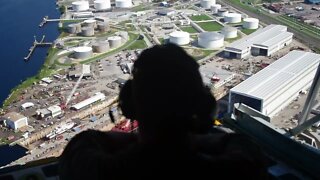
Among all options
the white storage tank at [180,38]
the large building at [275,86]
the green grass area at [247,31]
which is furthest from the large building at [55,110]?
the green grass area at [247,31]

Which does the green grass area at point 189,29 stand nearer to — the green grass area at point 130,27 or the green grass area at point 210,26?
the green grass area at point 210,26

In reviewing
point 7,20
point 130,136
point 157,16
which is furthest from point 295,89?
point 7,20

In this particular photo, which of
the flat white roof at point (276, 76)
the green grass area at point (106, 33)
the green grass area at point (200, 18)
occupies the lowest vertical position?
the green grass area at point (200, 18)

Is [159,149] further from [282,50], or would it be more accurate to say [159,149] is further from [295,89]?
[282,50]

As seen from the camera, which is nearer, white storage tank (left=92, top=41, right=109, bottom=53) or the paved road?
white storage tank (left=92, top=41, right=109, bottom=53)

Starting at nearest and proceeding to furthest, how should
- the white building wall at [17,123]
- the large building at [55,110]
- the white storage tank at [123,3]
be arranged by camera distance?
1. the white building wall at [17,123]
2. the large building at [55,110]
3. the white storage tank at [123,3]

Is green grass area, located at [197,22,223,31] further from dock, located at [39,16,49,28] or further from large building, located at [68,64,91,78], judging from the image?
dock, located at [39,16,49,28]

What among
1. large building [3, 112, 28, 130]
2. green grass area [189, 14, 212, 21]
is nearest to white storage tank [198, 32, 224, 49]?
green grass area [189, 14, 212, 21]
